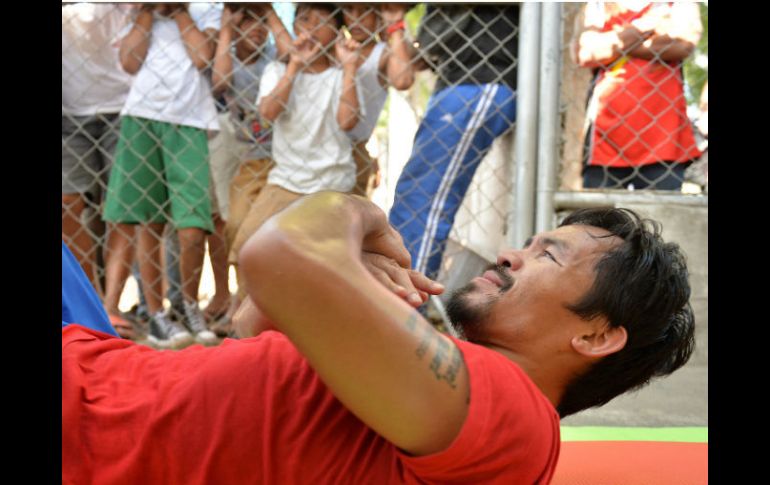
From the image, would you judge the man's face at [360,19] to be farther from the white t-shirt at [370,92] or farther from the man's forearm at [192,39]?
the man's forearm at [192,39]

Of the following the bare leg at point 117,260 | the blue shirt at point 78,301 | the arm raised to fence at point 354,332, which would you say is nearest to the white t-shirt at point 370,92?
the bare leg at point 117,260

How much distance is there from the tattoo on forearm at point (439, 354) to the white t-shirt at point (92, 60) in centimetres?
274

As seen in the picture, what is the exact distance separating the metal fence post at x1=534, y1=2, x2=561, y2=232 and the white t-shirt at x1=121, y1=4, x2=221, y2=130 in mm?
1339

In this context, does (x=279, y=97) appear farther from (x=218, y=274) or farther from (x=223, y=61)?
(x=218, y=274)

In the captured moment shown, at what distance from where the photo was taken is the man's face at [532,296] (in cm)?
158

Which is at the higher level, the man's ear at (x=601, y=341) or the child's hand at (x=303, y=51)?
the child's hand at (x=303, y=51)

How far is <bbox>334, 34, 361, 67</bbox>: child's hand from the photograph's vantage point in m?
3.40

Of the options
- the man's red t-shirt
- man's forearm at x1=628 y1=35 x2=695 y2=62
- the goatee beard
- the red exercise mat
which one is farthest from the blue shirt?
man's forearm at x1=628 y1=35 x2=695 y2=62

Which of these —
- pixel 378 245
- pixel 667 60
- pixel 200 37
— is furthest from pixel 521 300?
pixel 200 37

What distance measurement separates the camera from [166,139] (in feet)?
11.3

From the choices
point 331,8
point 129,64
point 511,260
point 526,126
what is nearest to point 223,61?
point 129,64

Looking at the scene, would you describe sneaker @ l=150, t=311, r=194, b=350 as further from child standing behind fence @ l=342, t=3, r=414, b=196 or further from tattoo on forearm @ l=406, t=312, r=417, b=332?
tattoo on forearm @ l=406, t=312, r=417, b=332

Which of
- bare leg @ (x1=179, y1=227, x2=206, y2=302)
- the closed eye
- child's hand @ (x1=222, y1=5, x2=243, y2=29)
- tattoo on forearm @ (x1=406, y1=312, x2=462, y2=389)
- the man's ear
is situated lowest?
bare leg @ (x1=179, y1=227, x2=206, y2=302)

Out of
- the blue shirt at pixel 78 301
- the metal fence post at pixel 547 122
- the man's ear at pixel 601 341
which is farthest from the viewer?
the metal fence post at pixel 547 122
